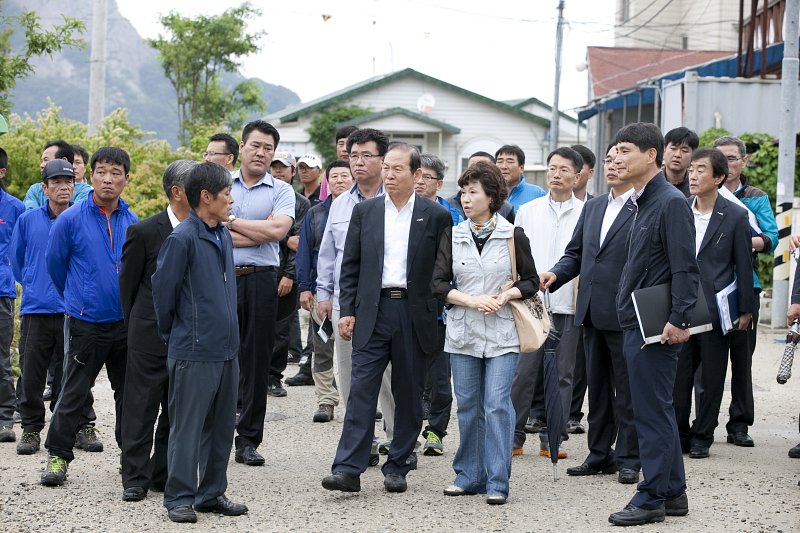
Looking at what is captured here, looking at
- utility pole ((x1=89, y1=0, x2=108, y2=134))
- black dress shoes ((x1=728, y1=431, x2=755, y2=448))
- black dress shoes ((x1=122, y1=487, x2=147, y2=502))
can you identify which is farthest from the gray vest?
utility pole ((x1=89, y1=0, x2=108, y2=134))

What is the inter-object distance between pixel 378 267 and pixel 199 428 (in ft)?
5.13

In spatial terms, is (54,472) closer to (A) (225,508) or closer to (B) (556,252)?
(A) (225,508)

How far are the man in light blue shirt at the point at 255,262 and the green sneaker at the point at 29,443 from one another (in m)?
1.51

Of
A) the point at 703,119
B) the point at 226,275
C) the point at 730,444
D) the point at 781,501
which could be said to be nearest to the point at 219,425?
the point at 226,275

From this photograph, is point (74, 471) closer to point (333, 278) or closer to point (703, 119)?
point (333, 278)

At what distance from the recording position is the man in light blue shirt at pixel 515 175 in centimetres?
976

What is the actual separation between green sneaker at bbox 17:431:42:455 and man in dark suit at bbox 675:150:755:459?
4.69m

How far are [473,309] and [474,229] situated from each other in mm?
505

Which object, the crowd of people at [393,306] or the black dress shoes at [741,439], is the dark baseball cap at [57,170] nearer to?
the crowd of people at [393,306]

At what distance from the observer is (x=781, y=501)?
6809 mm

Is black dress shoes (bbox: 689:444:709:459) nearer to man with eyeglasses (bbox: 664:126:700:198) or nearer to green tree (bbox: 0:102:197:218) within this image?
man with eyeglasses (bbox: 664:126:700:198)

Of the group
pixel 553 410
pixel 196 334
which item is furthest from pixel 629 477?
pixel 196 334

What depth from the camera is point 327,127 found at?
40906 mm

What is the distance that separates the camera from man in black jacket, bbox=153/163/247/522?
6.20 m
